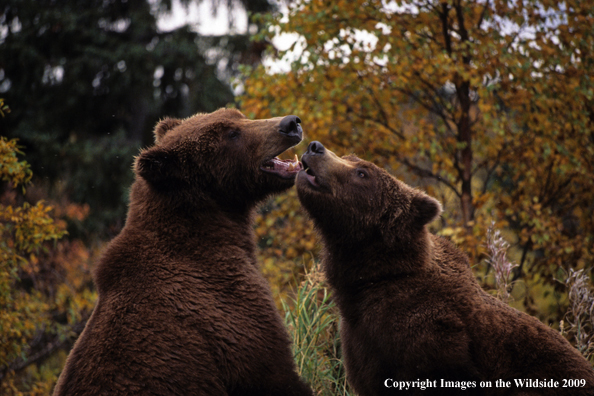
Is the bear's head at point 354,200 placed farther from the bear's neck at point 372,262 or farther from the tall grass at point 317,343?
the tall grass at point 317,343

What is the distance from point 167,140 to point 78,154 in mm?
13400

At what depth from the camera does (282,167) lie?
406 cm

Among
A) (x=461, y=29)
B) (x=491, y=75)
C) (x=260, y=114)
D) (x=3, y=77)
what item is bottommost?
(x=3, y=77)

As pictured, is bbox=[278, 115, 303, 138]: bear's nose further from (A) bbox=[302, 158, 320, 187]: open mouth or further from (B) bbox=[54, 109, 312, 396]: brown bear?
(A) bbox=[302, 158, 320, 187]: open mouth

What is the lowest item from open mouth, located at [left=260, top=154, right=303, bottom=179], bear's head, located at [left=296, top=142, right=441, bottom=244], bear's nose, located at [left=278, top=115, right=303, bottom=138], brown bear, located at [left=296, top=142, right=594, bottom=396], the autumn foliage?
the autumn foliage

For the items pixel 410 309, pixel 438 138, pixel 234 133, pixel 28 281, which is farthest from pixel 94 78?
pixel 410 309

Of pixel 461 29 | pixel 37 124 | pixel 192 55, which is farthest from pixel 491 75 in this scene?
pixel 37 124

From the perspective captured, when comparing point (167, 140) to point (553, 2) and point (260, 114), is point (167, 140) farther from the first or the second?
point (553, 2)

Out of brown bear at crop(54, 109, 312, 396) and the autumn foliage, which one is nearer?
brown bear at crop(54, 109, 312, 396)

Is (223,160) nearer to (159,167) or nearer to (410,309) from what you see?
(159,167)

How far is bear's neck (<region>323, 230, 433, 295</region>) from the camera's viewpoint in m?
3.77

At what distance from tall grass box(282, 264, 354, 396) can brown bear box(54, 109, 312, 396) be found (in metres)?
1.58

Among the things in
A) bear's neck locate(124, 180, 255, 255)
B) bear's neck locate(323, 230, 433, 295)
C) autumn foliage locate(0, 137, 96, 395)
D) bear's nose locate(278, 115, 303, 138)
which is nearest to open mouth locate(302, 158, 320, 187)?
bear's nose locate(278, 115, 303, 138)

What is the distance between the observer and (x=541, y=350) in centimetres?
340
